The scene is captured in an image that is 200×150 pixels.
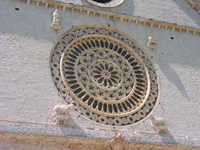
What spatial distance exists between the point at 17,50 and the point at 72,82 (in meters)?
1.59

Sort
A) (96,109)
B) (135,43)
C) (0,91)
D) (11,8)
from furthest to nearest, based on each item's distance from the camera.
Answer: (135,43), (11,8), (96,109), (0,91)

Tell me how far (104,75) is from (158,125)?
193 centimetres

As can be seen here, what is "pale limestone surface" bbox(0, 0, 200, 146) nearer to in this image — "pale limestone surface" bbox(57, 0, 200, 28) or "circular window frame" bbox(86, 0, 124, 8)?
"pale limestone surface" bbox(57, 0, 200, 28)

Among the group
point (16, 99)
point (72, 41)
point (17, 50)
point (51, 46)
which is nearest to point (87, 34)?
point (72, 41)

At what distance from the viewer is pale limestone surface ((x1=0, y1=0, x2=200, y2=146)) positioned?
8.97 meters

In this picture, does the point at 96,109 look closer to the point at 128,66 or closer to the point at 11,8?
the point at 128,66

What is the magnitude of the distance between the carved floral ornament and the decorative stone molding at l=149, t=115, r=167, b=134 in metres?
0.32

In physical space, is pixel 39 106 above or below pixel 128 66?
below

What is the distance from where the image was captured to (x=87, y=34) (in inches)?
431

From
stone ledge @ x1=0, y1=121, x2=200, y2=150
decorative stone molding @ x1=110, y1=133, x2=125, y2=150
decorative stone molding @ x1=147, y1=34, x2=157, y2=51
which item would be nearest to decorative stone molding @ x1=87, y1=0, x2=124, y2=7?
decorative stone molding @ x1=147, y1=34, x2=157, y2=51

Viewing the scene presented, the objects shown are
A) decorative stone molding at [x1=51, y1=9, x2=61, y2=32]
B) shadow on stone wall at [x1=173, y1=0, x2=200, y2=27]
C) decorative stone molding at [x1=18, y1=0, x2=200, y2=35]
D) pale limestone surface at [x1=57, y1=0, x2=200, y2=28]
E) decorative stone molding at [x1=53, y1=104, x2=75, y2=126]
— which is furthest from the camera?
shadow on stone wall at [x1=173, y1=0, x2=200, y2=27]

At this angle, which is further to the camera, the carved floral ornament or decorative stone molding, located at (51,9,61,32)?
decorative stone molding, located at (51,9,61,32)

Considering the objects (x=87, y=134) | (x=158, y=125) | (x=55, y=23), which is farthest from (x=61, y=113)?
(x=55, y=23)

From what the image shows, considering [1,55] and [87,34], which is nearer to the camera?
[1,55]
